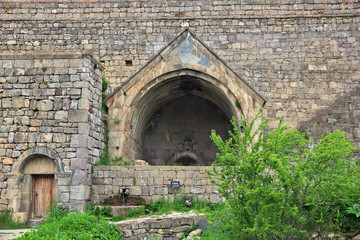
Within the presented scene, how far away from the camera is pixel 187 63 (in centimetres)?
1088

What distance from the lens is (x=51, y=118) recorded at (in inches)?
353

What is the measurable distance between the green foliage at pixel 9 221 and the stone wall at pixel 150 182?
1.77 m

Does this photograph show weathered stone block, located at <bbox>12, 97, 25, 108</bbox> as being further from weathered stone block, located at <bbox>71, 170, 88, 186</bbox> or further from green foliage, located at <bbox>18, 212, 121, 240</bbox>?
green foliage, located at <bbox>18, 212, 121, 240</bbox>

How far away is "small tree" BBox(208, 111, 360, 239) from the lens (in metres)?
5.94

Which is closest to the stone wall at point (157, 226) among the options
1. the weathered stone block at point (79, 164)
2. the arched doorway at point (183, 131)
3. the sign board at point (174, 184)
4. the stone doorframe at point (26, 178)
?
the sign board at point (174, 184)

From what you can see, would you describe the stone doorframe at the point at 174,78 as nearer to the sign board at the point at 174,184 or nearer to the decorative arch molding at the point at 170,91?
the decorative arch molding at the point at 170,91

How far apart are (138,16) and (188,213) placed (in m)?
9.51

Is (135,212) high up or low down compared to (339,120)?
down

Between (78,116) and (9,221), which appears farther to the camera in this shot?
(78,116)

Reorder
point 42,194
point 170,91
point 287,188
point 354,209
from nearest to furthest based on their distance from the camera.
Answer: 1. point 287,188
2. point 354,209
3. point 42,194
4. point 170,91

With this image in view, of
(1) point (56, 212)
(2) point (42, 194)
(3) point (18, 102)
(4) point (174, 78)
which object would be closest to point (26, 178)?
(2) point (42, 194)

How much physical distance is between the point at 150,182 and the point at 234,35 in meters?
8.02

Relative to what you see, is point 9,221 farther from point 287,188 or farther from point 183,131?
point 183,131

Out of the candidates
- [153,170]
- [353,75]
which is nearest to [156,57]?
[153,170]
